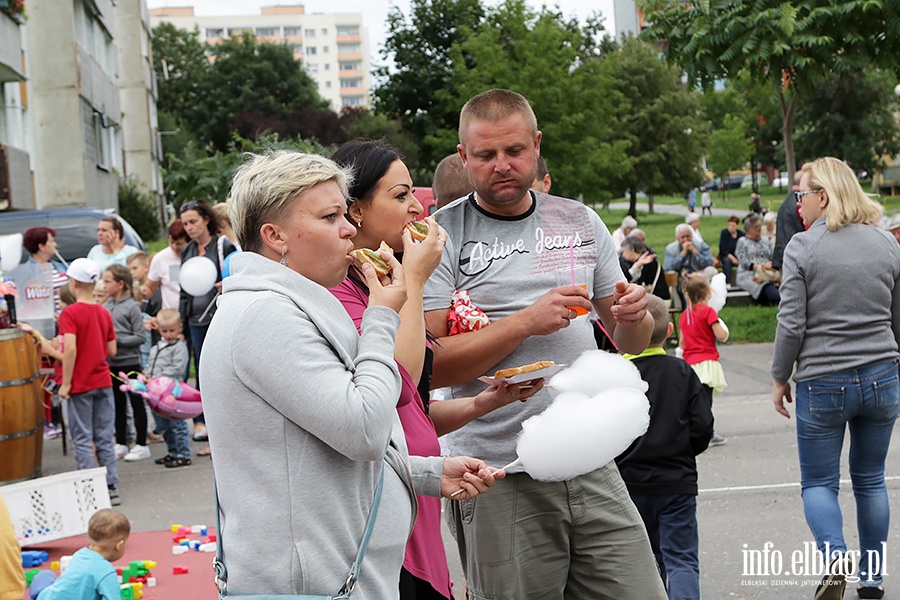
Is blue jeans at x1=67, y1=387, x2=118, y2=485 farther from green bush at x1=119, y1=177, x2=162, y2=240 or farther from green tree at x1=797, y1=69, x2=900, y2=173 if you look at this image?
green tree at x1=797, y1=69, x2=900, y2=173

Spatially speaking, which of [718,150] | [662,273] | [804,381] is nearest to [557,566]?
[804,381]

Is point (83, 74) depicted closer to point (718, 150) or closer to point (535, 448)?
point (535, 448)

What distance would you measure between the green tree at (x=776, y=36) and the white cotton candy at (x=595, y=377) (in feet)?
33.8

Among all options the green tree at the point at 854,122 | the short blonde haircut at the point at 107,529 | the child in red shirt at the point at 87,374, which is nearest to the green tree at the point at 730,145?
the green tree at the point at 854,122

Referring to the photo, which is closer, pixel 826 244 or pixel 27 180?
pixel 826 244

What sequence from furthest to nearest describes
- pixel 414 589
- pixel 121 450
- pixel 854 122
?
pixel 854 122, pixel 121 450, pixel 414 589

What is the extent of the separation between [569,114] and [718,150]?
31411mm

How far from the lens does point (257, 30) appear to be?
483 feet

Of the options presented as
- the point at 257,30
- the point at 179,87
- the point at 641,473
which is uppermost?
the point at 257,30

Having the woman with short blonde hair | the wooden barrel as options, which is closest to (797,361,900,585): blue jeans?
the woman with short blonde hair

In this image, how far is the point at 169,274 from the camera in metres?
10.0

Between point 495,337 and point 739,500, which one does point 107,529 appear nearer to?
point 495,337

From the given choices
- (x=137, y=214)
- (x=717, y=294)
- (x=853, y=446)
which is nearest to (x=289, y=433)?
(x=853, y=446)

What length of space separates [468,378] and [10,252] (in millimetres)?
7829
